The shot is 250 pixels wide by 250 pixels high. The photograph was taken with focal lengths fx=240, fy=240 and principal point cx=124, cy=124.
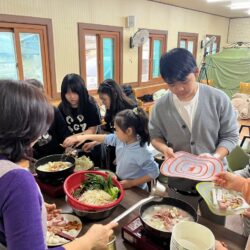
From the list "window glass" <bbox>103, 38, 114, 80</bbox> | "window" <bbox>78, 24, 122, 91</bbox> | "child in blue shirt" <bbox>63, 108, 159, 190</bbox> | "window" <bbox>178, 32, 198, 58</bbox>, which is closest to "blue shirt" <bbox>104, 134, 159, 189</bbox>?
"child in blue shirt" <bbox>63, 108, 159, 190</bbox>

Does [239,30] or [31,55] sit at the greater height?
[239,30]

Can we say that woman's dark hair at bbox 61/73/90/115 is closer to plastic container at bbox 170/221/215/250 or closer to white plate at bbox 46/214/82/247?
white plate at bbox 46/214/82/247

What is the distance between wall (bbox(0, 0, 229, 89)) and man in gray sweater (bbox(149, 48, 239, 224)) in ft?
9.73

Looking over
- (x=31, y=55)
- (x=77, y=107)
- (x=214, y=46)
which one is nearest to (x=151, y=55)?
(x=31, y=55)

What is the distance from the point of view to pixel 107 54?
5.11 m

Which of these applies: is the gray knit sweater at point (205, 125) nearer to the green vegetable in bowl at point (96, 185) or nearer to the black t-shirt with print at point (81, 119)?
the green vegetable in bowl at point (96, 185)

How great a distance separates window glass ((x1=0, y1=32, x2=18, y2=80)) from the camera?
342 cm

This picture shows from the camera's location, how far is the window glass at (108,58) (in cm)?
501

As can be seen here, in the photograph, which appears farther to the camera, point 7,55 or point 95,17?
point 95,17

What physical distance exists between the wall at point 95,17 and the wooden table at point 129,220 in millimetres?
3131

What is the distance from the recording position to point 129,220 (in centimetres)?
105

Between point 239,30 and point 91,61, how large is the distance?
7290 millimetres

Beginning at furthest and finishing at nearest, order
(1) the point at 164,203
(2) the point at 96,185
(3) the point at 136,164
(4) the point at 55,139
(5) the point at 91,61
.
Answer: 1. (5) the point at 91,61
2. (4) the point at 55,139
3. (3) the point at 136,164
4. (2) the point at 96,185
5. (1) the point at 164,203

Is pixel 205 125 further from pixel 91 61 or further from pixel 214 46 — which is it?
pixel 214 46
